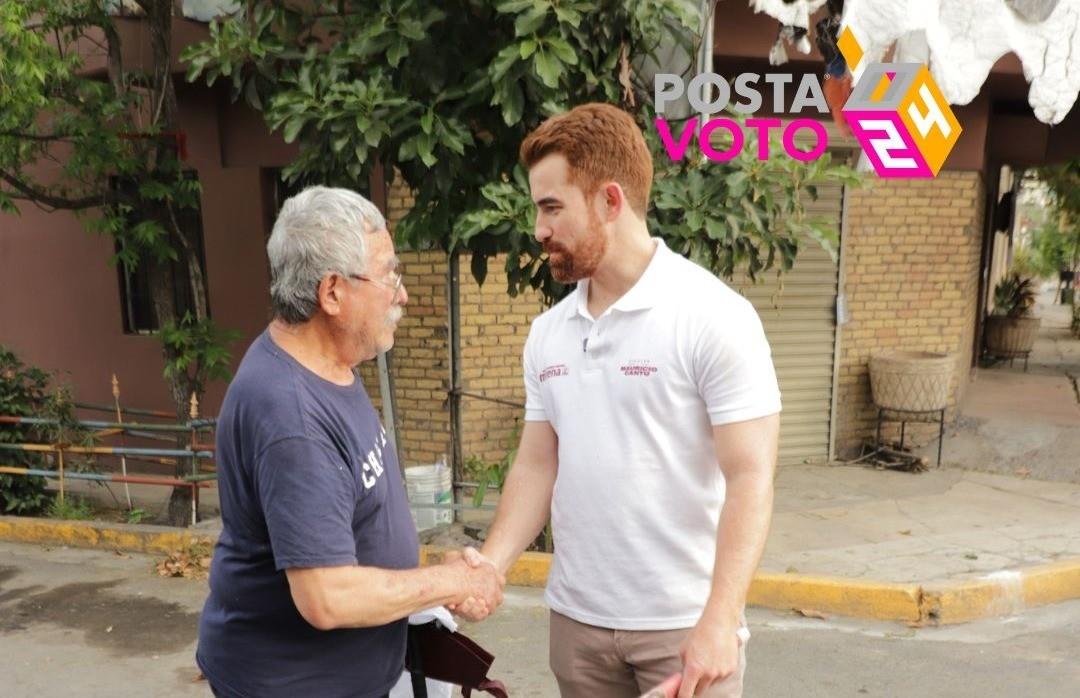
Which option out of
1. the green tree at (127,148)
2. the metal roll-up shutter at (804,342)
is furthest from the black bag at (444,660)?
the metal roll-up shutter at (804,342)

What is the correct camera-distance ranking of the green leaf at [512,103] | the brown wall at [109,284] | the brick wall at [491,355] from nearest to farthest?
the green leaf at [512,103], the brick wall at [491,355], the brown wall at [109,284]

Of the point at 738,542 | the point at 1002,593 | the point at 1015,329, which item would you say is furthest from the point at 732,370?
the point at 1015,329

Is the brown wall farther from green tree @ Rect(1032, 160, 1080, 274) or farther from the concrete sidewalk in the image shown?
green tree @ Rect(1032, 160, 1080, 274)

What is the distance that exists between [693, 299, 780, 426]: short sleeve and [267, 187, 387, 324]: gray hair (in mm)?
807

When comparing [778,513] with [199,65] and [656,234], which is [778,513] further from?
[199,65]

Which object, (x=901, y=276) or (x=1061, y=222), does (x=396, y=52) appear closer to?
(x=901, y=276)

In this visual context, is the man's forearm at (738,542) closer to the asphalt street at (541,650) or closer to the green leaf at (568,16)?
the asphalt street at (541,650)

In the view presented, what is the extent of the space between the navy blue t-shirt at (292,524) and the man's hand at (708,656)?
0.73 metres

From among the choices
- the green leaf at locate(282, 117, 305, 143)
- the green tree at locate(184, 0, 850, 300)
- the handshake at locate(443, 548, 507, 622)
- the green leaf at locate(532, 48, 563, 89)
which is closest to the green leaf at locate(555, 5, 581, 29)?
the green tree at locate(184, 0, 850, 300)

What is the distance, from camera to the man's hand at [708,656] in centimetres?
188

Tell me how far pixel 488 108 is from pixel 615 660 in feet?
10.4

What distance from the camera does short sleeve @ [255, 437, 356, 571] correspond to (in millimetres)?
1835

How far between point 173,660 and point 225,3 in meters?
4.44

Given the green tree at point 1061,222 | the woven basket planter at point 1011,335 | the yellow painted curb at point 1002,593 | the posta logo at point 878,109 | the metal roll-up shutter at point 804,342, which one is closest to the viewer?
the yellow painted curb at point 1002,593
